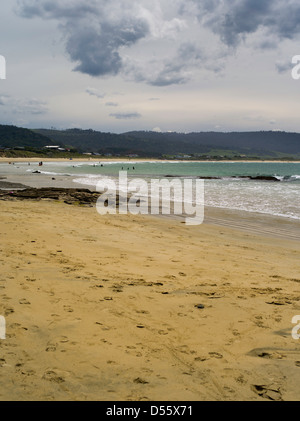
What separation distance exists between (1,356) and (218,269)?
4.54 meters

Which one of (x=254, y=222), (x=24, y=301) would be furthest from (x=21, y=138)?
(x=24, y=301)

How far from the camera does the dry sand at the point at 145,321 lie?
322cm

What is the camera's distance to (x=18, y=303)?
472cm

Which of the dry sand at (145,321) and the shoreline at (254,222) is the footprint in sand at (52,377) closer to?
the dry sand at (145,321)

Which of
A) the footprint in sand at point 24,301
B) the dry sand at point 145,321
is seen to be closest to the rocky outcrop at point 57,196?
the dry sand at point 145,321

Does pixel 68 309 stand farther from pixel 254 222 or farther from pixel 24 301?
pixel 254 222

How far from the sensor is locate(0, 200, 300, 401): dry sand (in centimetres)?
322

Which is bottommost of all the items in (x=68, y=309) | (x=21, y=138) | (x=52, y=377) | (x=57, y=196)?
(x=52, y=377)

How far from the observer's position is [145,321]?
4.48 meters

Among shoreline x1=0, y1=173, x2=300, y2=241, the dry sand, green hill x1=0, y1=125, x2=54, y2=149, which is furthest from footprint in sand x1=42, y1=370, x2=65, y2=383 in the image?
green hill x1=0, y1=125, x2=54, y2=149

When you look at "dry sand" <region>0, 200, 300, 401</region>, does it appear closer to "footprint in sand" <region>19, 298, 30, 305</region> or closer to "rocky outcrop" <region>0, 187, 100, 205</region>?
"footprint in sand" <region>19, 298, 30, 305</region>
